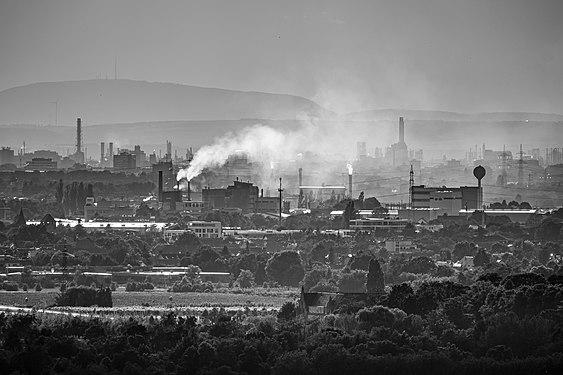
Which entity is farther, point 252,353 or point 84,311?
point 84,311

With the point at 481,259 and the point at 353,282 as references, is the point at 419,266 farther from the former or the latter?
the point at 353,282

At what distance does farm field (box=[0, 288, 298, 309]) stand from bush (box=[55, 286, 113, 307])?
0.89ft

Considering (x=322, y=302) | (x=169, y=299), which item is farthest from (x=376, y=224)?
(x=322, y=302)

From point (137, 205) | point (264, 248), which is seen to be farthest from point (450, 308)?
point (137, 205)

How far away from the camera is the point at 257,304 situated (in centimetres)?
4997

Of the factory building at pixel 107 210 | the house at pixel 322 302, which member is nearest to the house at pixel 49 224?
the factory building at pixel 107 210

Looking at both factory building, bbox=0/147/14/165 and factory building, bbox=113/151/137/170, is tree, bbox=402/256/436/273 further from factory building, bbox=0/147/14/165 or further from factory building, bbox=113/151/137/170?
factory building, bbox=0/147/14/165

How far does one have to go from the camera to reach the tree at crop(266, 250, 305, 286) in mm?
59188

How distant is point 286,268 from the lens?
6006cm

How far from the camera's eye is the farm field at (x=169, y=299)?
50.0 m

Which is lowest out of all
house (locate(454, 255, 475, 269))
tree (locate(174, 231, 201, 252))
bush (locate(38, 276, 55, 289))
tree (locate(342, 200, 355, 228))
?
bush (locate(38, 276, 55, 289))

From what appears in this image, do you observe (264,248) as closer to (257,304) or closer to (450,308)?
(257,304)

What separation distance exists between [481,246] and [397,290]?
2902 cm

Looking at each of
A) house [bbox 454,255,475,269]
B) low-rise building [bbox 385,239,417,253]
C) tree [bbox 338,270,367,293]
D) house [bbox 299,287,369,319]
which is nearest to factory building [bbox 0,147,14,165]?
low-rise building [bbox 385,239,417,253]
